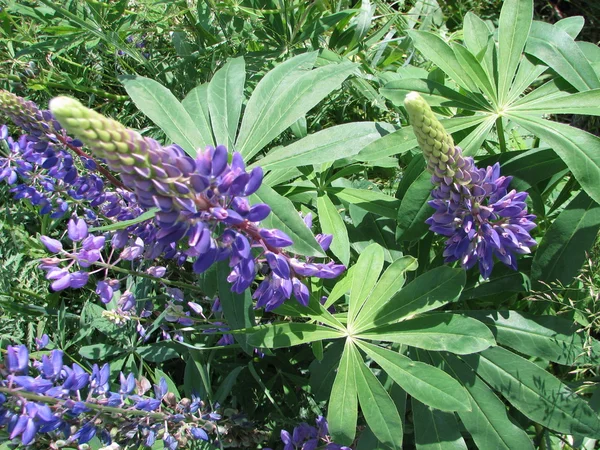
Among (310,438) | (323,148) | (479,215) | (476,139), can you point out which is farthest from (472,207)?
(310,438)

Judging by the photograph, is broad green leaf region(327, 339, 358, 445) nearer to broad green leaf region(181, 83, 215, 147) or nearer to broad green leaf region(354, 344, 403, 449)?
broad green leaf region(354, 344, 403, 449)

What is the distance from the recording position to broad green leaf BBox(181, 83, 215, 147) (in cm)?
195

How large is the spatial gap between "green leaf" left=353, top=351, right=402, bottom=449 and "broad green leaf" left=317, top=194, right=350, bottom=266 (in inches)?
17.6

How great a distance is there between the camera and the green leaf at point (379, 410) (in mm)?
1724

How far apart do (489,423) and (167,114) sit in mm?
1580

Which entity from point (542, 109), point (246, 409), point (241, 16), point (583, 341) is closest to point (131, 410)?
point (246, 409)

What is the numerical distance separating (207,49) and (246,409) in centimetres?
192

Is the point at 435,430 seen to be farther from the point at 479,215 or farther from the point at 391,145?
the point at 391,145

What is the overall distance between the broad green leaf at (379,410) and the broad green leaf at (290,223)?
0.53 m

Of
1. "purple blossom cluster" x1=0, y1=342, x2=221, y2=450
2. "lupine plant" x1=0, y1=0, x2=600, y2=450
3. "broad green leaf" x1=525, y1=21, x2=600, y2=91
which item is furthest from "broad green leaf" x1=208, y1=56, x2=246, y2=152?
"broad green leaf" x1=525, y1=21, x2=600, y2=91

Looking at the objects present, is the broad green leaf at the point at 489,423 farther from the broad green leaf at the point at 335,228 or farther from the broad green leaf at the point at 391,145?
the broad green leaf at the point at 391,145

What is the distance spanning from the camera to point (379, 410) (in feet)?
5.74

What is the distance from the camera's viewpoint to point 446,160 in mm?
1527


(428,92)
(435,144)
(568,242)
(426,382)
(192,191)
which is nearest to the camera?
(192,191)
